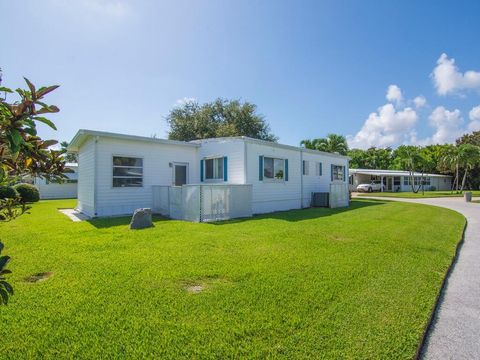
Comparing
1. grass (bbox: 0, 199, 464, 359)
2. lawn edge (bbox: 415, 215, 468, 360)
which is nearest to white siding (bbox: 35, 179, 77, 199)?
grass (bbox: 0, 199, 464, 359)

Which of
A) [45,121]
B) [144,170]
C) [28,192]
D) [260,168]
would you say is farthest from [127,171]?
[28,192]

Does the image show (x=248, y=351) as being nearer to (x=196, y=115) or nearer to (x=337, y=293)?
(x=337, y=293)

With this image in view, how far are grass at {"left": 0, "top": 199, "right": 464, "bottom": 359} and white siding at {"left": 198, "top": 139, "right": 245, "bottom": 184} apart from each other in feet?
16.8

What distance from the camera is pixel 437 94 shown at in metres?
18.2

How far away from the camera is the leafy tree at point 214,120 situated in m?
28.6

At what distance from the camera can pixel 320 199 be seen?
15352mm

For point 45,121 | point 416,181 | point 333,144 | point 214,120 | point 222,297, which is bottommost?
point 222,297

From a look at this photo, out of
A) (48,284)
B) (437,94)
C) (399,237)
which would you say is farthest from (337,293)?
(437,94)

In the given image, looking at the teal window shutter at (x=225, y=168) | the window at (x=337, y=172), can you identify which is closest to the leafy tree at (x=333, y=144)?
the window at (x=337, y=172)

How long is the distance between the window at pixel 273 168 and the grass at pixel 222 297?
6077 millimetres

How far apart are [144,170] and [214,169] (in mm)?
3022

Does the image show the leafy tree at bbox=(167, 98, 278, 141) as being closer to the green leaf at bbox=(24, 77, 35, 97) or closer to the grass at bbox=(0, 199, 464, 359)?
the grass at bbox=(0, 199, 464, 359)

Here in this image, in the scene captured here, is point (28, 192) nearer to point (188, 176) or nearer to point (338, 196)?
point (188, 176)

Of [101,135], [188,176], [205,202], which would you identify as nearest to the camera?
[205,202]
